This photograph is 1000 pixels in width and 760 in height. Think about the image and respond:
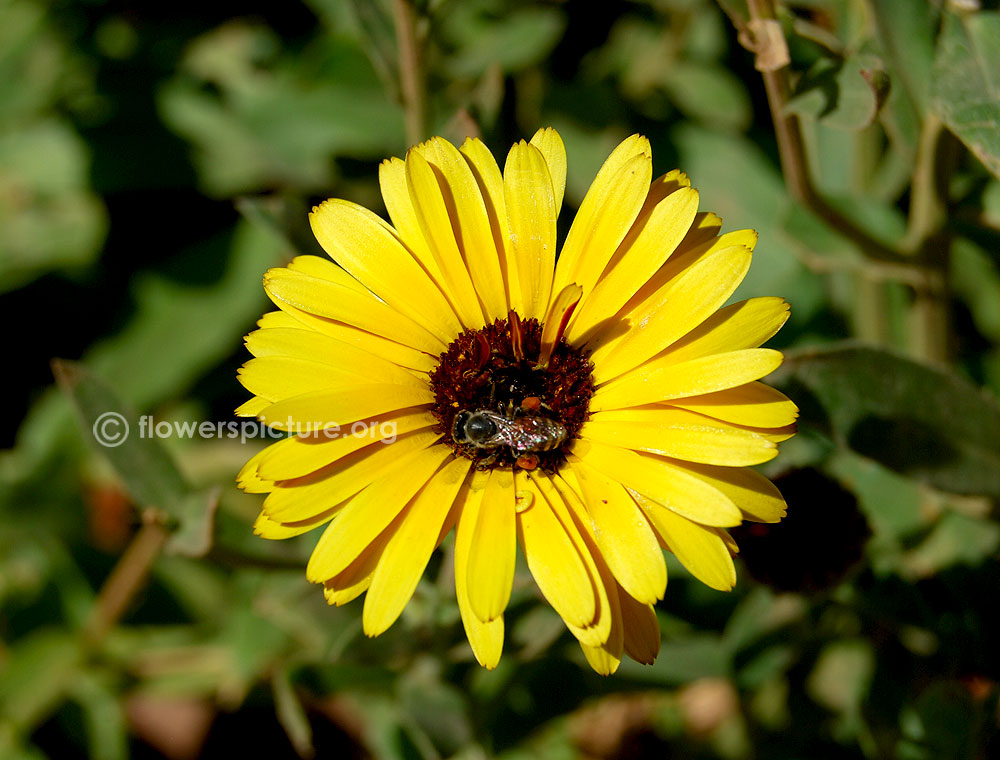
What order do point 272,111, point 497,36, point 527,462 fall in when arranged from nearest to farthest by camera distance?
point 527,462 < point 497,36 < point 272,111

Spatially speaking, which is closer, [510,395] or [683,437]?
[683,437]

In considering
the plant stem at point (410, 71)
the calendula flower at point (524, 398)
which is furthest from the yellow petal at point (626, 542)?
the plant stem at point (410, 71)

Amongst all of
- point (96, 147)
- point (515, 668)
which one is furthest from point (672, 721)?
point (96, 147)

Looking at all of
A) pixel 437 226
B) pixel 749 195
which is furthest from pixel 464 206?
pixel 749 195

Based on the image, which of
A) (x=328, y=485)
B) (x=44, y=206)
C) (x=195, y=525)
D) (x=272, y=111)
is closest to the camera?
(x=328, y=485)

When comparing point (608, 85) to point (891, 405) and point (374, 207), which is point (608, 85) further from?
point (891, 405)

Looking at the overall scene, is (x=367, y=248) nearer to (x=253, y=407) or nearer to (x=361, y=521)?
(x=253, y=407)

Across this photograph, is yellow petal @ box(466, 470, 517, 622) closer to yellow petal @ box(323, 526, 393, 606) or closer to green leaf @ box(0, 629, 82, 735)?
yellow petal @ box(323, 526, 393, 606)
